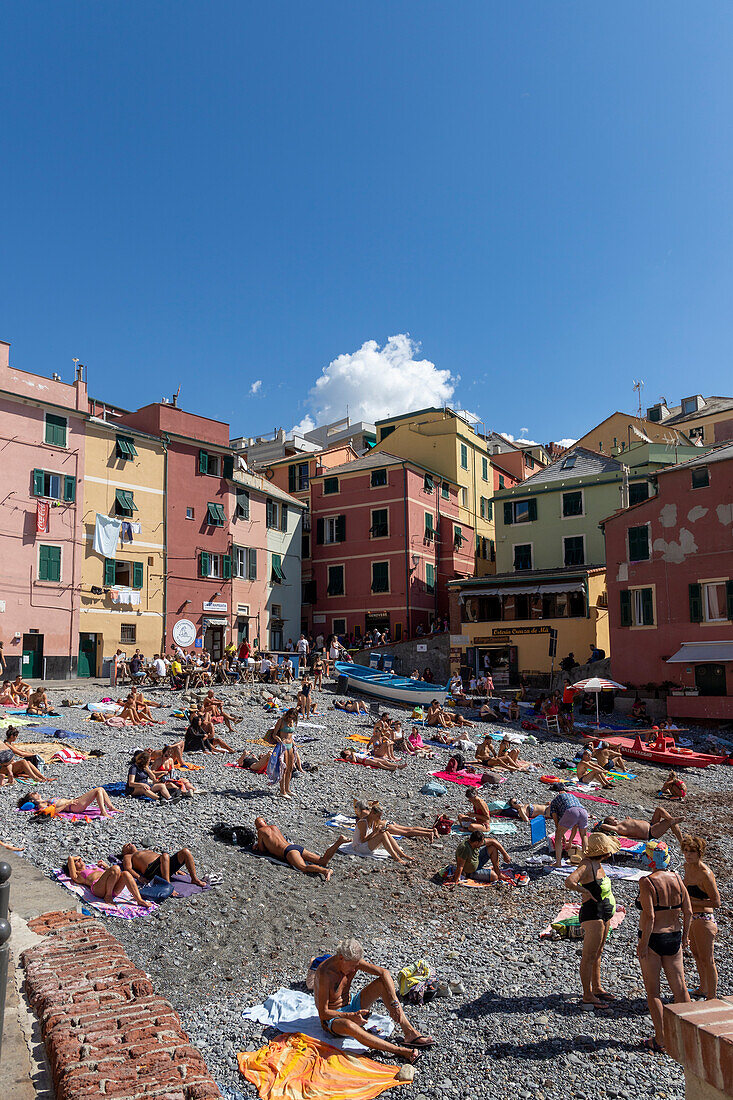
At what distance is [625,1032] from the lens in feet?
25.5

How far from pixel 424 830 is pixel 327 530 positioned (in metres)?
34.6

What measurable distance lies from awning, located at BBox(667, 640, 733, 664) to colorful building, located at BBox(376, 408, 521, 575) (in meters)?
20.5

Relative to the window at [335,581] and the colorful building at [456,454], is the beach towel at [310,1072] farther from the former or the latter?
the colorful building at [456,454]

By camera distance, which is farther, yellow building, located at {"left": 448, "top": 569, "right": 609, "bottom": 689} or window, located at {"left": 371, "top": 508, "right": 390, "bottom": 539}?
window, located at {"left": 371, "top": 508, "right": 390, "bottom": 539}

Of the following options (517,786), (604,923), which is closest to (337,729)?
(517,786)

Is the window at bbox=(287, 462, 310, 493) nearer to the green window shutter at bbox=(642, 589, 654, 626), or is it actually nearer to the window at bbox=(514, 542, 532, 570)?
the window at bbox=(514, 542, 532, 570)

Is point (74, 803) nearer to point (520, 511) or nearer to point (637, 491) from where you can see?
point (637, 491)

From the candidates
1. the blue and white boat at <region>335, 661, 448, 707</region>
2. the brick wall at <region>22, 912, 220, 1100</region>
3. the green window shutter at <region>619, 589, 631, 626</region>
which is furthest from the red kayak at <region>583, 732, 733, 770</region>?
the brick wall at <region>22, 912, 220, 1100</region>

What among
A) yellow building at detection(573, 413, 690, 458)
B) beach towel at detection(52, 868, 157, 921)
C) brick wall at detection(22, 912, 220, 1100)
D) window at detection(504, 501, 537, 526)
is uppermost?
yellow building at detection(573, 413, 690, 458)

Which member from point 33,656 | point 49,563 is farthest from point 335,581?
point 33,656

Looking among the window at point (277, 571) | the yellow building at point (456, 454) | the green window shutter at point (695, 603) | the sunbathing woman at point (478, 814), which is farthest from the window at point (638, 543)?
the window at point (277, 571)

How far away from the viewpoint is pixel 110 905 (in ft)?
33.0

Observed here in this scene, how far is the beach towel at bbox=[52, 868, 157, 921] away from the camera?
32.5 feet

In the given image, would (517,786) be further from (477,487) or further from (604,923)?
(477,487)
